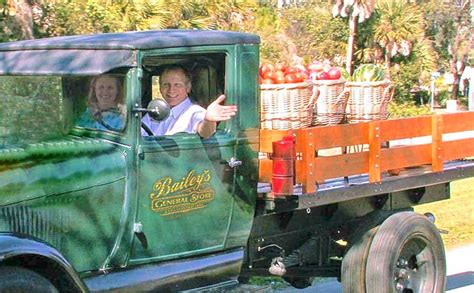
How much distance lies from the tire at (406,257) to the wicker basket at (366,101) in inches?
30.2

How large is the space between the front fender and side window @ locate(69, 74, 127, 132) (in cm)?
85

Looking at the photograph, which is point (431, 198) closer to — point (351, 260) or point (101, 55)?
point (351, 260)

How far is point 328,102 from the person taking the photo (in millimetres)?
6309

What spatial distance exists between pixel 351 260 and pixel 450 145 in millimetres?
1313

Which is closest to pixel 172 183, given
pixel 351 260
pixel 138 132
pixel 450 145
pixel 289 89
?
pixel 138 132

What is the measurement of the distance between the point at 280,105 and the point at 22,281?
92.2 inches

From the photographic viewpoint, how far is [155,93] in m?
Answer: 5.46

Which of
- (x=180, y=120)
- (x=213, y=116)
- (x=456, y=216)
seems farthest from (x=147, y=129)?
(x=456, y=216)

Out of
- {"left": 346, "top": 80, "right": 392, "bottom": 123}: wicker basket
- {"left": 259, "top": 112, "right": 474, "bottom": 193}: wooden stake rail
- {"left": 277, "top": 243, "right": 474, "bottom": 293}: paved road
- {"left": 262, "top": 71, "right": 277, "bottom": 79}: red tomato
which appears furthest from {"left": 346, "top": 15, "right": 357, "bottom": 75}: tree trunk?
{"left": 262, "top": 71, "right": 277, "bottom": 79}: red tomato

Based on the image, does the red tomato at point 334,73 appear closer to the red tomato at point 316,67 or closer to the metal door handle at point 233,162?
the red tomato at point 316,67

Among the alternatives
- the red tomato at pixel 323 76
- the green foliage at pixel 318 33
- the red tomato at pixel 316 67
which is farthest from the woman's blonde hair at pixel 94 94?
the green foliage at pixel 318 33

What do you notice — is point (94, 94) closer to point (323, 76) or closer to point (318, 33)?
point (323, 76)

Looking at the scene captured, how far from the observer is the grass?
32.5ft

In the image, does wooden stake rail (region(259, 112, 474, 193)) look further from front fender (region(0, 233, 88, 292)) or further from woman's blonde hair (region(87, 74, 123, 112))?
front fender (region(0, 233, 88, 292))
